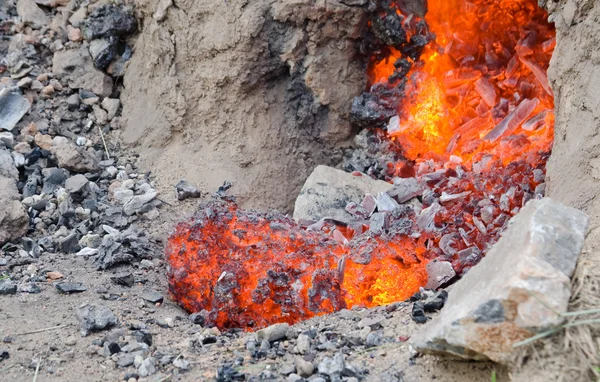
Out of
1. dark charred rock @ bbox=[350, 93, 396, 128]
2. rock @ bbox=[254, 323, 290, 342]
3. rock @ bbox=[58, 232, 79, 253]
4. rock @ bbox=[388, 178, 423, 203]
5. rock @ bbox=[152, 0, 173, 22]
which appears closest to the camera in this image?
rock @ bbox=[254, 323, 290, 342]

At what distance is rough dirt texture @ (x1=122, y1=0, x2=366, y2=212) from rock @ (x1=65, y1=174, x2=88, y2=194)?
21.9 inches

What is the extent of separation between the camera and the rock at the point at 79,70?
501cm

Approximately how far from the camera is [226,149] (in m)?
4.85

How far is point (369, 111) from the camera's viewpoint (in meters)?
4.97

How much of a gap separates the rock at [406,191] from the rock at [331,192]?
5.8 inches

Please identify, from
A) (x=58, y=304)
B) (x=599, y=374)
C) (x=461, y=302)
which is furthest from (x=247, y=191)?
(x=599, y=374)

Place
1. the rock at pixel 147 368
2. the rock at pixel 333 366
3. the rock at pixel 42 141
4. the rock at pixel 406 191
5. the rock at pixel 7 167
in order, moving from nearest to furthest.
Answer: the rock at pixel 333 366, the rock at pixel 147 368, the rock at pixel 7 167, the rock at pixel 406 191, the rock at pixel 42 141

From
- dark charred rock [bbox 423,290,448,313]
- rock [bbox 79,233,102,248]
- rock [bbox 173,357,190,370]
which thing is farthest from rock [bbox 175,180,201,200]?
dark charred rock [bbox 423,290,448,313]

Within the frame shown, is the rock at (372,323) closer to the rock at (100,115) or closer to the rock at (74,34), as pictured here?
the rock at (100,115)

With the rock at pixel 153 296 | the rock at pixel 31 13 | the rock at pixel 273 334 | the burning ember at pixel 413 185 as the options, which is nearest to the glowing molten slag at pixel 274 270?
the burning ember at pixel 413 185

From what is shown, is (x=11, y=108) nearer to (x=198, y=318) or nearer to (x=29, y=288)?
(x=29, y=288)

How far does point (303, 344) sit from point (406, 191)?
2.06 m

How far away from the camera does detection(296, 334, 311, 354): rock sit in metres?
2.55

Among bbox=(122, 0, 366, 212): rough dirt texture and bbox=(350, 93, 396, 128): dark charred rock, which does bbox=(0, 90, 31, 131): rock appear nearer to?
bbox=(122, 0, 366, 212): rough dirt texture
